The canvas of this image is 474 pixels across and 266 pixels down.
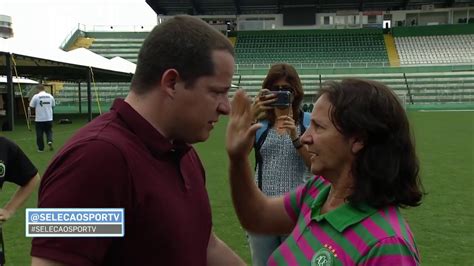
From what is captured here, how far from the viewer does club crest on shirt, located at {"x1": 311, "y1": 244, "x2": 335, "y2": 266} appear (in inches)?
65.4

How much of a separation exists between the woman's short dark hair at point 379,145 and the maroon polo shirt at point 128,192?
21.9 inches

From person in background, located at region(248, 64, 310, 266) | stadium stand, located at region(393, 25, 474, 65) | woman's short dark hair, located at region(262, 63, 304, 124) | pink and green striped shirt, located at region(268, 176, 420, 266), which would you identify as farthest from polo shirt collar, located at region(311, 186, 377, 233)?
stadium stand, located at region(393, 25, 474, 65)

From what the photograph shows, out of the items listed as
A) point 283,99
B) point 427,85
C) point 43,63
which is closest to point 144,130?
point 283,99

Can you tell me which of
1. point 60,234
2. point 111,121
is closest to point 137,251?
point 60,234

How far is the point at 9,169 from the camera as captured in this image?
10.4ft

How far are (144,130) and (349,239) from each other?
74cm

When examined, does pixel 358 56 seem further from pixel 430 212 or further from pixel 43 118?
pixel 430 212

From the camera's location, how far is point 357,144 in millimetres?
1749

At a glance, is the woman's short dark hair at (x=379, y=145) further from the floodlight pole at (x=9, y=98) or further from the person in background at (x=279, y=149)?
the floodlight pole at (x=9, y=98)

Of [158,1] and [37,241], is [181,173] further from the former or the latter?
[158,1]

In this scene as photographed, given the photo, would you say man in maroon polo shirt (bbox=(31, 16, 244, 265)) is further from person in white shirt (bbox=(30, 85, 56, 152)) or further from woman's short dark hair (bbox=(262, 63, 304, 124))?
person in white shirt (bbox=(30, 85, 56, 152))

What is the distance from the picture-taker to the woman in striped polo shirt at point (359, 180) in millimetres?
1589

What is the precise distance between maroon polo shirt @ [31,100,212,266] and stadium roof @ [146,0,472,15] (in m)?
53.5

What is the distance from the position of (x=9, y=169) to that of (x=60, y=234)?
82.1 inches
